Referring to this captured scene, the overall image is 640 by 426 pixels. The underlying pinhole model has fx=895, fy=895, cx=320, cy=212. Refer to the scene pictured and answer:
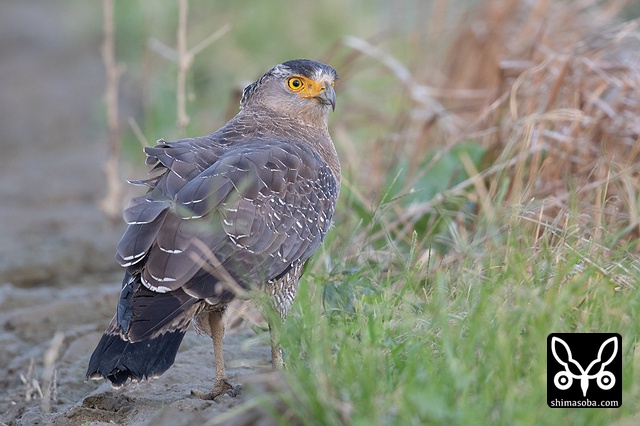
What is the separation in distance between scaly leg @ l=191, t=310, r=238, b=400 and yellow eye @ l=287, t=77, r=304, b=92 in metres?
1.40

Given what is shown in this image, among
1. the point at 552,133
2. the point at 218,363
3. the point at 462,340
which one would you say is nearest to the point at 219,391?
the point at 218,363

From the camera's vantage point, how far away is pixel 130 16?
10500 millimetres

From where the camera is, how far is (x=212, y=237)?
355 cm

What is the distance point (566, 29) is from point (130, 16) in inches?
221

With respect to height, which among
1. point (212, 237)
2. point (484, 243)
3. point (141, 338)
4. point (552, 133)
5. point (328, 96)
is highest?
point (328, 96)

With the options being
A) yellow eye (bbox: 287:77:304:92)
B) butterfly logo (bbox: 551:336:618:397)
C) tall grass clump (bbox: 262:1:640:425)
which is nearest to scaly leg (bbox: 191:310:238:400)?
tall grass clump (bbox: 262:1:640:425)

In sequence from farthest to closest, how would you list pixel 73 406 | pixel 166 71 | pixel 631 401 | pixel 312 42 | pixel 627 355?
1. pixel 312 42
2. pixel 166 71
3. pixel 73 406
4. pixel 627 355
5. pixel 631 401

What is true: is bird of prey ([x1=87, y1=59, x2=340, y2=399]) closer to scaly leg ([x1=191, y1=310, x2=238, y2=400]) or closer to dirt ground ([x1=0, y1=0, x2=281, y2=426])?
scaly leg ([x1=191, y1=310, x2=238, y2=400])

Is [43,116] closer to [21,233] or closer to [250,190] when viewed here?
[21,233]

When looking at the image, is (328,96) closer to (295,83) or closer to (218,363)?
(295,83)

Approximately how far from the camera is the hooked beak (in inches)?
180

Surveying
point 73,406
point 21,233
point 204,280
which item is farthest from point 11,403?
point 21,233

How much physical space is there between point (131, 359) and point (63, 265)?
289 cm

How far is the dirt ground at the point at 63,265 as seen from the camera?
3.63 metres
